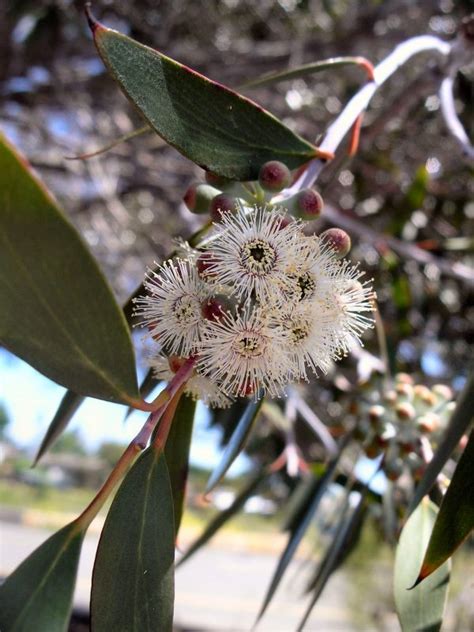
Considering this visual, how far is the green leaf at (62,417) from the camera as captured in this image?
846 mm

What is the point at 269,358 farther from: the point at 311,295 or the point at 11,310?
the point at 11,310

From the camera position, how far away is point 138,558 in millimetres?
626

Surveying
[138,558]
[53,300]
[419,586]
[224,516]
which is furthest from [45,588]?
[224,516]

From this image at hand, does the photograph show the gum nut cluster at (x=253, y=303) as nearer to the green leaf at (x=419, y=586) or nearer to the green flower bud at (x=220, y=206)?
the green flower bud at (x=220, y=206)

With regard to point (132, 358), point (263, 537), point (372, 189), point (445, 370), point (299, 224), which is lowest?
point (263, 537)

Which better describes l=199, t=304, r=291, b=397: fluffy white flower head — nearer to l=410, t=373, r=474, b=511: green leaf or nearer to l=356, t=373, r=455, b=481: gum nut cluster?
l=410, t=373, r=474, b=511: green leaf

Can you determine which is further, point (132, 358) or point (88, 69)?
point (88, 69)

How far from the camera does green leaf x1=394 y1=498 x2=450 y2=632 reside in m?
0.79

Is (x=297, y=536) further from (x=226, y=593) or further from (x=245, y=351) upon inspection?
(x=226, y=593)

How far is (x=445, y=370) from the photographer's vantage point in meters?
3.66

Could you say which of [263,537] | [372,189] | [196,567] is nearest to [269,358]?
[372,189]

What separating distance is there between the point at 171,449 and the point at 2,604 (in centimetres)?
30

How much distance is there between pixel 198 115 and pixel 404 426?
2.40 feet

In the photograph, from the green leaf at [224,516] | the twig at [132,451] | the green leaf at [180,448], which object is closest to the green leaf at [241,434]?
the green leaf at [180,448]
